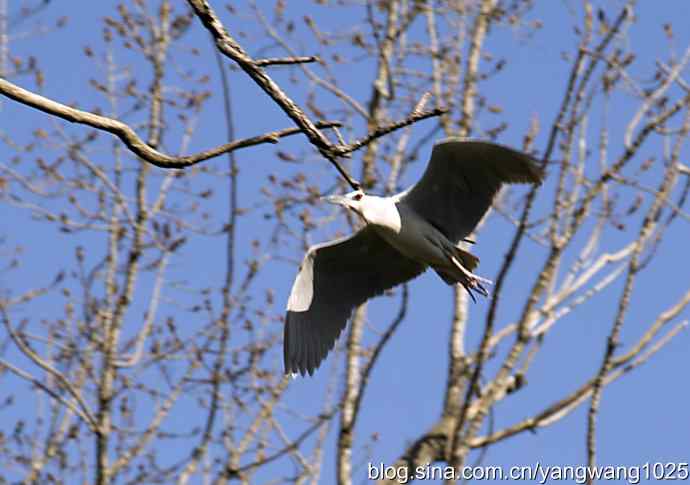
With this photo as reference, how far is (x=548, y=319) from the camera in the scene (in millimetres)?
9758

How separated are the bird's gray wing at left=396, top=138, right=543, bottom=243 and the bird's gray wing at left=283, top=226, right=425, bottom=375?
0.34 m

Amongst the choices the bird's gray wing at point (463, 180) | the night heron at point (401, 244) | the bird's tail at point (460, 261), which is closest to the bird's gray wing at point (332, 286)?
the night heron at point (401, 244)

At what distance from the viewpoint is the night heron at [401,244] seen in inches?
250

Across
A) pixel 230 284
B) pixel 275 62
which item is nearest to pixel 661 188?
pixel 230 284

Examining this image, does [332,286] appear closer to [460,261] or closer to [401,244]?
[401,244]

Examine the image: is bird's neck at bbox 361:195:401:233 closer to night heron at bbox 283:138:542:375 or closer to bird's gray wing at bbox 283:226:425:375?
night heron at bbox 283:138:542:375

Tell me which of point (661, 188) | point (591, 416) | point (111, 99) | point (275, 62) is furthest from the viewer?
point (111, 99)

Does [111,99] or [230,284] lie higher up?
[111,99]

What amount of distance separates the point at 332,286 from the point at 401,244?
69cm

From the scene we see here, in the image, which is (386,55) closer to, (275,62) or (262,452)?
(262,452)

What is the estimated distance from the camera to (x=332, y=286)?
697 cm

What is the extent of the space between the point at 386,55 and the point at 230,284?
2.31m

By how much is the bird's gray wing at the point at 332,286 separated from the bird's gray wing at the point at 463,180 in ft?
1.12

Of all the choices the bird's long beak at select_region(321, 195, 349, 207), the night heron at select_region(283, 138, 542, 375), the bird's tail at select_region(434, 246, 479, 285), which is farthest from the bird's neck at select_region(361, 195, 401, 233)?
the bird's tail at select_region(434, 246, 479, 285)
